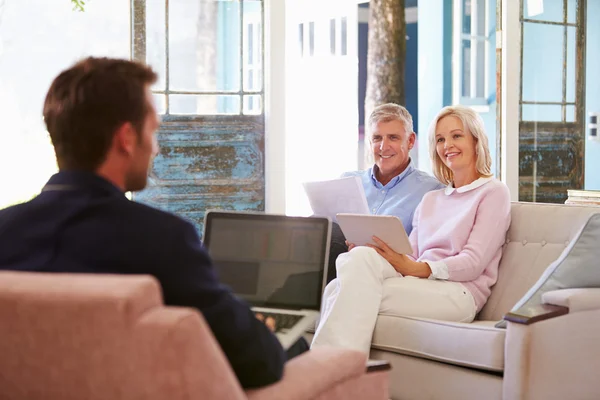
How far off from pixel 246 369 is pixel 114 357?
0.30m

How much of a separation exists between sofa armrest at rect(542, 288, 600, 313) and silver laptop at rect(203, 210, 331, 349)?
3.12 feet

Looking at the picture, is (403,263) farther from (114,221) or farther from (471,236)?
(114,221)

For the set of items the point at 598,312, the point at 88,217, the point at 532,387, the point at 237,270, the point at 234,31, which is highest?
the point at 234,31

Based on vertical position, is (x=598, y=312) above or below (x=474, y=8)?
below

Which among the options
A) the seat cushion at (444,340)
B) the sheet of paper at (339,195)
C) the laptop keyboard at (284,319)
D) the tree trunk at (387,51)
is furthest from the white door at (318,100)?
the laptop keyboard at (284,319)

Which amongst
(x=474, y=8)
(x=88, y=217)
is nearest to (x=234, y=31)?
(x=474, y=8)

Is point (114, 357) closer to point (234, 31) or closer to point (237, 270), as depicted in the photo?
point (237, 270)

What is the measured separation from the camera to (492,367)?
8.59 ft

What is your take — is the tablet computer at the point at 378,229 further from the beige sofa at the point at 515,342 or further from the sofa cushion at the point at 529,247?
the sofa cushion at the point at 529,247

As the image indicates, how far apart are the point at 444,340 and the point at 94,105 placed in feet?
5.79

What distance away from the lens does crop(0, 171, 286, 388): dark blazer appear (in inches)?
50.0

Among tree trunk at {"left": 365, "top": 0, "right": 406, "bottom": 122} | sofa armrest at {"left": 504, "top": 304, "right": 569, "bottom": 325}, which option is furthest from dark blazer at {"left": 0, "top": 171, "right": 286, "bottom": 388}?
tree trunk at {"left": 365, "top": 0, "right": 406, "bottom": 122}

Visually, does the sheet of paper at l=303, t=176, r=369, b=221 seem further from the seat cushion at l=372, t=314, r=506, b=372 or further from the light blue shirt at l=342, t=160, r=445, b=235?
the seat cushion at l=372, t=314, r=506, b=372

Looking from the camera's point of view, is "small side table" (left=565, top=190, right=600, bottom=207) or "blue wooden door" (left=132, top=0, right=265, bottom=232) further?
"blue wooden door" (left=132, top=0, right=265, bottom=232)
